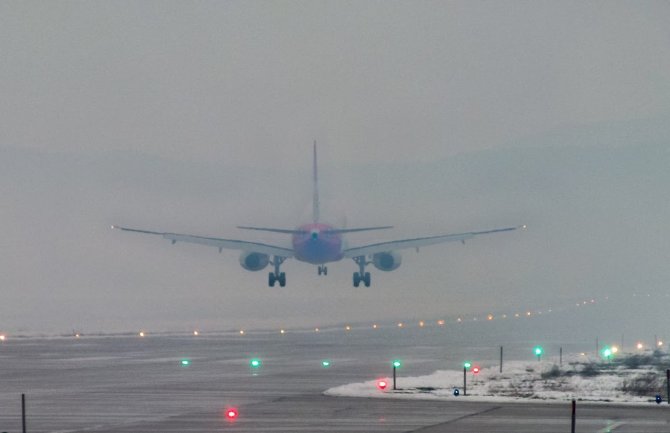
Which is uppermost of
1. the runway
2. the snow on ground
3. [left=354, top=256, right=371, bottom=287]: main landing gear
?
[left=354, top=256, right=371, bottom=287]: main landing gear

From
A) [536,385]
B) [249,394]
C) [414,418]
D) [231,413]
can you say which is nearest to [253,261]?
[536,385]

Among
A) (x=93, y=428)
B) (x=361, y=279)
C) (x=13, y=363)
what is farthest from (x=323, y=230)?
(x=93, y=428)

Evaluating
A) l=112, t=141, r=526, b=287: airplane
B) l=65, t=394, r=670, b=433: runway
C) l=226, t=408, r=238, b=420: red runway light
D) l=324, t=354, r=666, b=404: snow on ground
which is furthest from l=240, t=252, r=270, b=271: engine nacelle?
l=226, t=408, r=238, b=420: red runway light

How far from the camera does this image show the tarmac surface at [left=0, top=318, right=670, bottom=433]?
3478cm

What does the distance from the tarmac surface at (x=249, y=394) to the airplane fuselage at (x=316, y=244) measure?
1167 cm

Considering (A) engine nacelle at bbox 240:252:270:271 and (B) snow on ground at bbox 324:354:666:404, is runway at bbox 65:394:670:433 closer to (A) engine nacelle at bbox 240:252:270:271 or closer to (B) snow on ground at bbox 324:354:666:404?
(B) snow on ground at bbox 324:354:666:404

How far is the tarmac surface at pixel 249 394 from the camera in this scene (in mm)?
34781

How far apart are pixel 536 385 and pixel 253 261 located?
54.5 meters

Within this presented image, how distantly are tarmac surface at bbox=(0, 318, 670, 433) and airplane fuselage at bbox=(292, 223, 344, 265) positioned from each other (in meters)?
11.7

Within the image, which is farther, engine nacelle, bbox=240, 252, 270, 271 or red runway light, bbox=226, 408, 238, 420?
engine nacelle, bbox=240, 252, 270, 271

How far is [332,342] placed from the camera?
91.6 m

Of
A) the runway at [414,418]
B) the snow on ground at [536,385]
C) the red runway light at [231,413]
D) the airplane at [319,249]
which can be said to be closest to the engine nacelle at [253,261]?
the airplane at [319,249]

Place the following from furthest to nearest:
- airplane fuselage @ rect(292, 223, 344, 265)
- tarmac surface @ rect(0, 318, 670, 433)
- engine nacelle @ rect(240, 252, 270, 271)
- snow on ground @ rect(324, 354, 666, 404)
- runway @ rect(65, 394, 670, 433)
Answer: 1. engine nacelle @ rect(240, 252, 270, 271)
2. airplane fuselage @ rect(292, 223, 344, 265)
3. snow on ground @ rect(324, 354, 666, 404)
4. tarmac surface @ rect(0, 318, 670, 433)
5. runway @ rect(65, 394, 670, 433)

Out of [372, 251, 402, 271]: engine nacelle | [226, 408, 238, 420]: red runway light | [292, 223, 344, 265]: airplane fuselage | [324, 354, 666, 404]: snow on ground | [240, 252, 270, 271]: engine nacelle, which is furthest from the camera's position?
[372, 251, 402, 271]: engine nacelle
